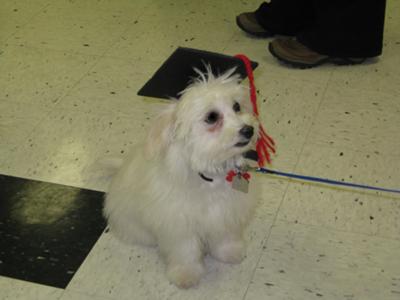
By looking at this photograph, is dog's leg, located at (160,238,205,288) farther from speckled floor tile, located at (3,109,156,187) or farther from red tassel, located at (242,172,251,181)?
speckled floor tile, located at (3,109,156,187)

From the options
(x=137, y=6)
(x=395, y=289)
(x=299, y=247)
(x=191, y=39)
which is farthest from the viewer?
(x=137, y=6)

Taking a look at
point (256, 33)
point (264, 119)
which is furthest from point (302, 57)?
point (264, 119)

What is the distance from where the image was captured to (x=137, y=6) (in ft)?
11.1

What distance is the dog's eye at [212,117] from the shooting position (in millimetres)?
1446

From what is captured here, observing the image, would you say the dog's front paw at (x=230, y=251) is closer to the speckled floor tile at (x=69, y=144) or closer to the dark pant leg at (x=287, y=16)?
the speckled floor tile at (x=69, y=144)

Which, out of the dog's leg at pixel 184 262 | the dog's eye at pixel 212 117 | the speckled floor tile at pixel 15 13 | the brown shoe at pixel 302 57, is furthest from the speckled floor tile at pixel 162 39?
the dog's eye at pixel 212 117

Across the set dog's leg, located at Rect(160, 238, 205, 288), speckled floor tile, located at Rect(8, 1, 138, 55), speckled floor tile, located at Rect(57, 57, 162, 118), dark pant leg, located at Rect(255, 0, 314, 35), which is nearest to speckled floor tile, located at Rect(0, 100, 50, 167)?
speckled floor tile, located at Rect(57, 57, 162, 118)

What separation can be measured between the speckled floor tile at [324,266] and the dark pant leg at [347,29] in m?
1.11

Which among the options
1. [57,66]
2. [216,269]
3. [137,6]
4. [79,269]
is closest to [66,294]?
[79,269]

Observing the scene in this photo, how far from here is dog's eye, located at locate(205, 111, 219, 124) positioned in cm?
145

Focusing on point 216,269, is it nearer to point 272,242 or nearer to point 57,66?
point 272,242

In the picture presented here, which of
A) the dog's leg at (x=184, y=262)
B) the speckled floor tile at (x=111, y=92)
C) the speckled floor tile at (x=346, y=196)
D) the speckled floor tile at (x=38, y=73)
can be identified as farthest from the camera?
the speckled floor tile at (x=38, y=73)

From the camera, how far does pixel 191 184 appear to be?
5.16 ft

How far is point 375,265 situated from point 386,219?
21cm
